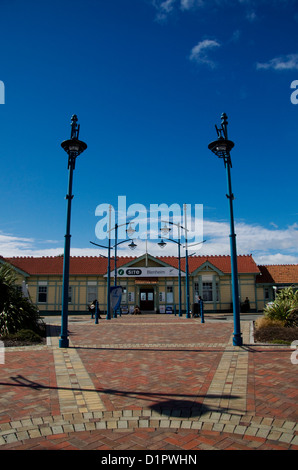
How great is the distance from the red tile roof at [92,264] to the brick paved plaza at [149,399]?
24.4 m

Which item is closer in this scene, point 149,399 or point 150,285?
point 149,399

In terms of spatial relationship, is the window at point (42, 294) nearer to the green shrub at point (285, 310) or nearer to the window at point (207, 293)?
the window at point (207, 293)

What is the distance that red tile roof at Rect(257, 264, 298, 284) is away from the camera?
3247cm

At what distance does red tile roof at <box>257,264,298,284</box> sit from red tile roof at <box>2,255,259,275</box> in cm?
146

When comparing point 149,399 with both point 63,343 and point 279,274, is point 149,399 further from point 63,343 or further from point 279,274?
point 279,274

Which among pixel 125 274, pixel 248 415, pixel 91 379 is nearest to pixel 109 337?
pixel 91 379

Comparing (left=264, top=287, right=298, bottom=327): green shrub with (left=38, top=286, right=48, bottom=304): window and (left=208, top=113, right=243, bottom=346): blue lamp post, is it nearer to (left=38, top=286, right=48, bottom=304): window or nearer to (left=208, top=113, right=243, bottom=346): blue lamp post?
(left=208, top=113, right=243, bottom=346): blue lamp post

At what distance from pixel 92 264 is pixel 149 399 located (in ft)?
97.1

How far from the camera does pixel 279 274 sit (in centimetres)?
3344

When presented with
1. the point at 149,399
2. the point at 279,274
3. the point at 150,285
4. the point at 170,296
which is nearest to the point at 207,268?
the point at 170,296

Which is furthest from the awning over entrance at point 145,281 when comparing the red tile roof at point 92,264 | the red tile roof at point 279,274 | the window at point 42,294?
the red tile roof at point 279,274

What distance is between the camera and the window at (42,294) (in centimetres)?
3238

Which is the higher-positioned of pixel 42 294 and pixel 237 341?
pixel 42 294

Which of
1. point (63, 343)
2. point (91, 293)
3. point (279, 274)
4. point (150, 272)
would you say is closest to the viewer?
point (63, 343)
